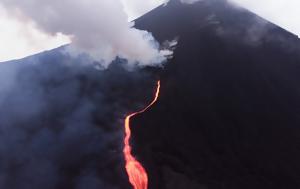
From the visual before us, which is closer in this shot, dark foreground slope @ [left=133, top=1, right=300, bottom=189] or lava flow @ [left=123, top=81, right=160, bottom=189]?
lava flow @ [left=123, top=81, right=160, bottom=189]

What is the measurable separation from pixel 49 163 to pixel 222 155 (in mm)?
7765

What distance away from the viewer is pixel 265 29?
109ft

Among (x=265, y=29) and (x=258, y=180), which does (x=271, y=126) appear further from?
(x=265, y=29)

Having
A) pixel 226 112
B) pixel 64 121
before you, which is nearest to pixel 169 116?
pixel 226 112

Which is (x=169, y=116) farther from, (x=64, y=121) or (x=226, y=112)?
(x=64, y=121)

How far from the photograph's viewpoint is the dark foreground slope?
19.8 m

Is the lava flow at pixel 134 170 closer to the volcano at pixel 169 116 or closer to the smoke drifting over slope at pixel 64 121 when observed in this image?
the volcano at pixel 169 116

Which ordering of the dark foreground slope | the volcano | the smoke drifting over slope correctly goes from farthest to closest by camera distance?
the smoke drifting over slope < the volcano < the dark foreground slope

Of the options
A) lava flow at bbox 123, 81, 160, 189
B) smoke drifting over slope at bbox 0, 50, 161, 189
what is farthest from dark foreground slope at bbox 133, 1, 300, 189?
smoke drifting over slope at bbox 0, 50, 161, 189

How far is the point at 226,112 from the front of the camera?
79.3 feet

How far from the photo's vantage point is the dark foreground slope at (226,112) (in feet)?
65.1

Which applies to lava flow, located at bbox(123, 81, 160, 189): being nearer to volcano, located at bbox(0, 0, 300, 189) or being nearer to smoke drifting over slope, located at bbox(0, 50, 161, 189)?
volcano, located at bbox(0, 0, 300, 189)

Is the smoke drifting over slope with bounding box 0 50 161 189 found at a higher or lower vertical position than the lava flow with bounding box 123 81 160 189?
higher

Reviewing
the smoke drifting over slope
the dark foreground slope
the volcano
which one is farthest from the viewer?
the smoke drifting over slope
